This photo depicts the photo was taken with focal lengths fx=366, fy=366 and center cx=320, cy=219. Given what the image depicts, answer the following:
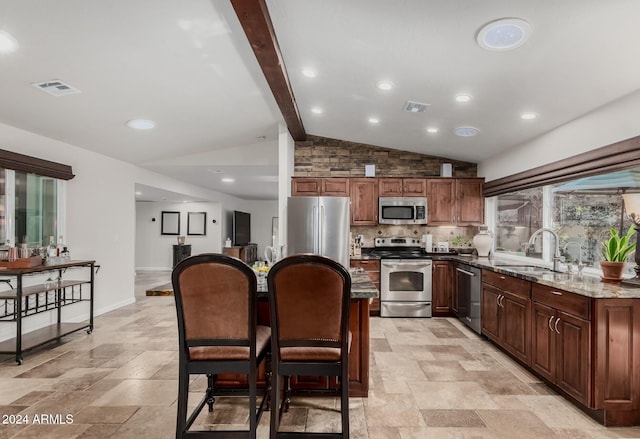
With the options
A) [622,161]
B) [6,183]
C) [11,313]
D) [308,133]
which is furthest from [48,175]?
[622,161]

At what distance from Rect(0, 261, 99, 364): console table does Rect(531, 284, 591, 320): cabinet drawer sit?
14.8 feet

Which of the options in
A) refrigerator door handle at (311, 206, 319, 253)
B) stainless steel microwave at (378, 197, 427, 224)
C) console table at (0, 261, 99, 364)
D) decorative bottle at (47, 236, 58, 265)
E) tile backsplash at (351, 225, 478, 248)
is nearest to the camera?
console table at (0, 261, 99, 364)

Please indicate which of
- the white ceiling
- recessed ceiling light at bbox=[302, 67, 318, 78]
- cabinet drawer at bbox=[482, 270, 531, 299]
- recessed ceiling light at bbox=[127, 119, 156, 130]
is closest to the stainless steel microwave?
the white ceiling

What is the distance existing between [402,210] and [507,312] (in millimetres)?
2456

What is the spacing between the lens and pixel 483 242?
5230 millimetres

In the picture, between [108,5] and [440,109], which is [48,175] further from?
[440,109]

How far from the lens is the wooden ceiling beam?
2.30 meters

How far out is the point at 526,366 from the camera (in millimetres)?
3256

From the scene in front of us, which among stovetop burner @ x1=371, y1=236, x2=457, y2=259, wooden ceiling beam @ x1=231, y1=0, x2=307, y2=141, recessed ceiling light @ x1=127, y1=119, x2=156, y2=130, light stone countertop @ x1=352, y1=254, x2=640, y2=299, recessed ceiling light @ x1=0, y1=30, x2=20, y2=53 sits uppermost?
wooden ceiling beam @ x1=231, y1=0, x2=307, y2=141

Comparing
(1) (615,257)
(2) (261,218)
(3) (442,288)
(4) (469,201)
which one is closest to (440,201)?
(4) (469,201)

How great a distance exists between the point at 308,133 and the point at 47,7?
3.82 metres

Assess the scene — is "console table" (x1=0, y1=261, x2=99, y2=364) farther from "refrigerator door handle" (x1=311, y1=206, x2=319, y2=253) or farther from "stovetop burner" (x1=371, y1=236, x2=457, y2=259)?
"stovetop burner" (x1=371, y1=236, x2=457, y2=259)

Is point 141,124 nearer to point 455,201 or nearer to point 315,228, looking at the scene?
point 315,228

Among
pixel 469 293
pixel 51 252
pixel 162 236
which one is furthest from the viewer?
pixel 162 236
